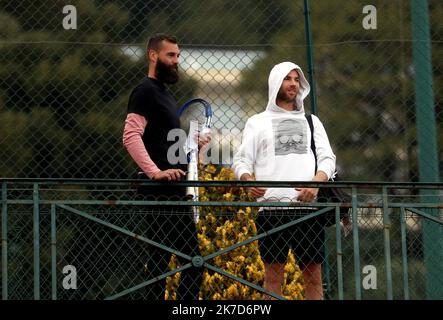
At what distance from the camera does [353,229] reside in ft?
29.9

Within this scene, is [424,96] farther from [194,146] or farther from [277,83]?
[194,146]

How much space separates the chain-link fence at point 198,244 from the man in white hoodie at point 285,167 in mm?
15

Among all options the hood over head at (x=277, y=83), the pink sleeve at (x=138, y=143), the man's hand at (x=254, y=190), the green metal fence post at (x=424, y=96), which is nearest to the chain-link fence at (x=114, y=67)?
the green metal fence post at (x=424, y=96)

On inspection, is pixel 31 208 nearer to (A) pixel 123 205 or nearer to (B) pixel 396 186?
(A) pixel 123 205

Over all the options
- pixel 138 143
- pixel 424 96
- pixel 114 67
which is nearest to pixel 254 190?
pixel 138 143

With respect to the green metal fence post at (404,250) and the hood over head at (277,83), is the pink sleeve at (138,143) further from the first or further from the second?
the green metal fence post at (404,250)

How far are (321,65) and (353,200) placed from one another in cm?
672

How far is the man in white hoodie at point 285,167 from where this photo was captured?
9.15 m

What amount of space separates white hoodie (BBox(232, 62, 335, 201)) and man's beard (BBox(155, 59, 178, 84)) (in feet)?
1.79

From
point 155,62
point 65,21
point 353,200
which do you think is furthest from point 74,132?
point 353,200

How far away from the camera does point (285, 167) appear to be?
9281 mm

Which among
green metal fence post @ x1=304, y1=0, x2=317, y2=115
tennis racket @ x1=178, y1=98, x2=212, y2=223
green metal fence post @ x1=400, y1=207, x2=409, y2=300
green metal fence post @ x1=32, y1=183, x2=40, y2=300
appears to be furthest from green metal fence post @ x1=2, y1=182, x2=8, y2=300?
green metal fence post @ x1=304, y1=0, x2=317, y2=115

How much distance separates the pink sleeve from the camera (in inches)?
357

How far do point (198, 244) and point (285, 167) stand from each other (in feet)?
2.27
